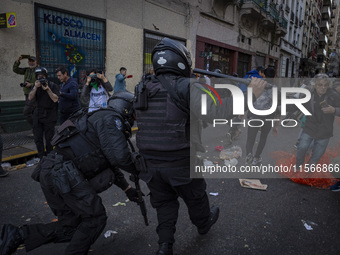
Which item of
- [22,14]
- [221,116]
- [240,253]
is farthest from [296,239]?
[22,14]

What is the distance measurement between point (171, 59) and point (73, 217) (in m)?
1.58

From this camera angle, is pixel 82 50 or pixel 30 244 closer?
pixel 30 244

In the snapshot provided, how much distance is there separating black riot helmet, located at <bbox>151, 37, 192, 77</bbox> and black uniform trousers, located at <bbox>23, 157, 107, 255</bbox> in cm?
112

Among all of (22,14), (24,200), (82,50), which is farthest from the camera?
(82,50)

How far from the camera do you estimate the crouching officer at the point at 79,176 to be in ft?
6.88

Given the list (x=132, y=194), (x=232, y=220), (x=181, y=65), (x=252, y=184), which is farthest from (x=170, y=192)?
(x=252, y=184)

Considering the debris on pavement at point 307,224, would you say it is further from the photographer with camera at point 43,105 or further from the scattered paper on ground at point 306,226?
the photographer with camera at point 43,105

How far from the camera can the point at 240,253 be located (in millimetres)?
2562

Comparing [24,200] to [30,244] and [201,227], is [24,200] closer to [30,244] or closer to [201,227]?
[30,244]

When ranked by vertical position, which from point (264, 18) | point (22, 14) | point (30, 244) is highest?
point (264, 18)

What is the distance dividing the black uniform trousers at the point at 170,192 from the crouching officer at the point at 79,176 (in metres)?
0.25

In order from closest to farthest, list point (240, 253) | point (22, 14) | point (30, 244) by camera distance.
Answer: point (30, 244) → point (240, 253) → point (22, 14)

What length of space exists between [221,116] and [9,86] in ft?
23.0

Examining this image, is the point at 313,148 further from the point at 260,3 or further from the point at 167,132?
the point at 260,3
